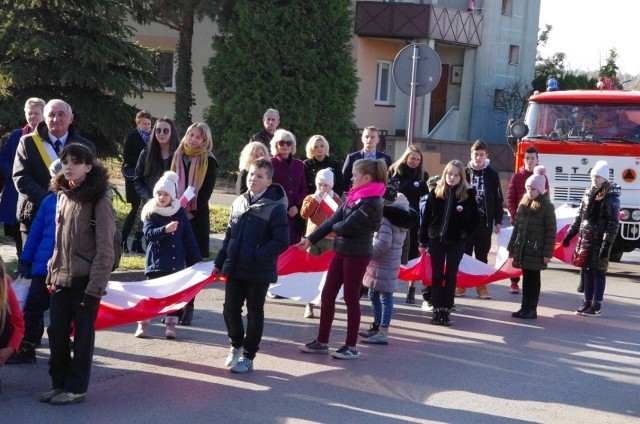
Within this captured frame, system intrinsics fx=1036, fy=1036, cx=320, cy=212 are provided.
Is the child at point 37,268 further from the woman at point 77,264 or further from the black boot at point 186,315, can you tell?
the black boot at point 186,315

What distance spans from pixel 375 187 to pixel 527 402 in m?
2.36

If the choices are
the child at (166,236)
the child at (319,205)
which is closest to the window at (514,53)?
the child at (319,205)

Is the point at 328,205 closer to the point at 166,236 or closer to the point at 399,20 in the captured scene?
the point at 166,236

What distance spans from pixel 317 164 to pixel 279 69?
1952 cm

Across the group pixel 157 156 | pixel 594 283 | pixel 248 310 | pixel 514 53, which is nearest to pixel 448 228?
pixel 594 283

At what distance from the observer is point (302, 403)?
7688mm

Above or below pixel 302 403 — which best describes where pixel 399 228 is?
above

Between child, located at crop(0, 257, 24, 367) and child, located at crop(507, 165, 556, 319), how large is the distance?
267 inches

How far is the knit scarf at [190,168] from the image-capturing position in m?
10.6

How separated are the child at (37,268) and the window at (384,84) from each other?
31.9 meters

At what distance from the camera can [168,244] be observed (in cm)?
973

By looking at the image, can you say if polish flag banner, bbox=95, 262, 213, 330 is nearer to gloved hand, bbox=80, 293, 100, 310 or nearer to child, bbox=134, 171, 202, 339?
child, bbox=134, 171, 202, 339

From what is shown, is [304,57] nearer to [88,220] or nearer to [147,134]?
[147,134]

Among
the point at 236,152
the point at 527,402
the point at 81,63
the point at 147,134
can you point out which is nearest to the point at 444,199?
the point at 527,402
